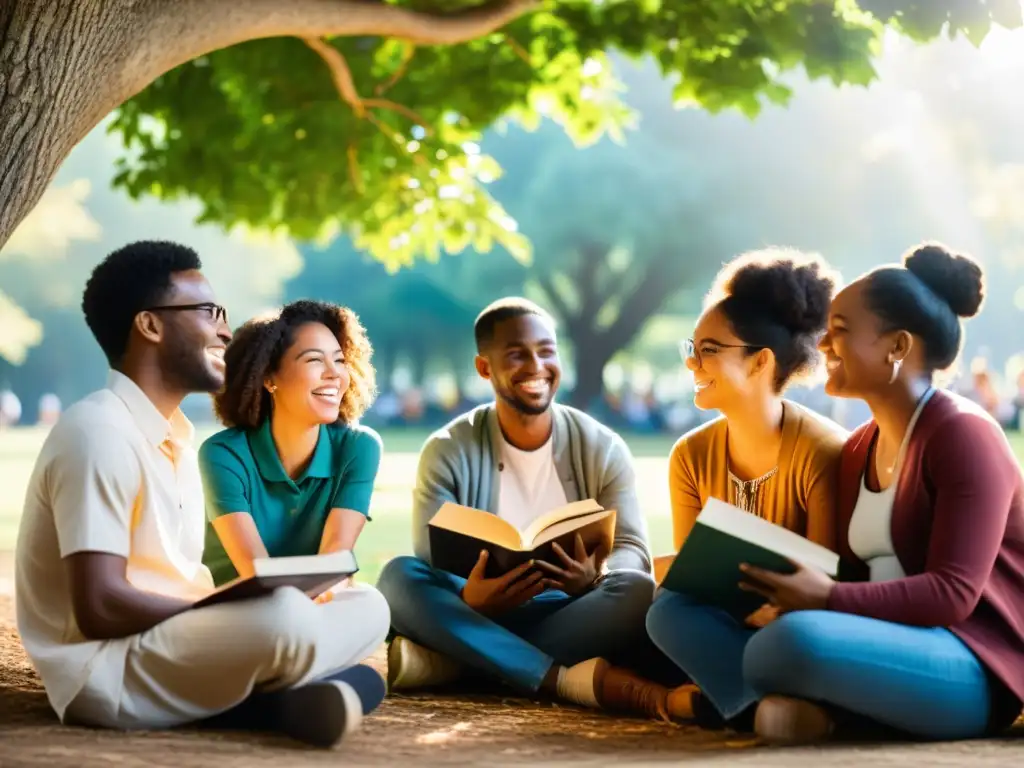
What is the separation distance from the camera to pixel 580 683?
194 inches

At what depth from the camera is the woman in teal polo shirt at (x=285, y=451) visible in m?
4.97

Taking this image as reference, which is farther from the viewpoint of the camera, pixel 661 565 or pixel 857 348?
pixel 661 565

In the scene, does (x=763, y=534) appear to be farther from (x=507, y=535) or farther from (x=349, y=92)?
(x=349, y=92)

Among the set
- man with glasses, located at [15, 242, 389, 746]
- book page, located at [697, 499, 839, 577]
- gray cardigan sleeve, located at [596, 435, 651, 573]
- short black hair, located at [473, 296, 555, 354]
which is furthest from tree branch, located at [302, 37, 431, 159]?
book page, located at [697, 499, 839, 577]

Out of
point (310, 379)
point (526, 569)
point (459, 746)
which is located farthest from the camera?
point (310, 379)

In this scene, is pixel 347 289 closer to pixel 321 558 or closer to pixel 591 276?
pixel 591 276

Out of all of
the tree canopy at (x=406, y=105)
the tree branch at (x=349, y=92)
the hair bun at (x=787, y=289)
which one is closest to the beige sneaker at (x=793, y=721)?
the hair bun at (x=787, y=289)

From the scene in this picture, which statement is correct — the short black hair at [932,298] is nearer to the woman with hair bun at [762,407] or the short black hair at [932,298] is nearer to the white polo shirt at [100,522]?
the woman with hair bun at [762,407]

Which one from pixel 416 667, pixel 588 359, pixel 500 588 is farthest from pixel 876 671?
pixel 588 359

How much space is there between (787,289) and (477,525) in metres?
1.35

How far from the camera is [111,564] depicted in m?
3.90

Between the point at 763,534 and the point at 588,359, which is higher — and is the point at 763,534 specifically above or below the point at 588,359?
below

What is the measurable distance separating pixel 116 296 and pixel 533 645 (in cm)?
198

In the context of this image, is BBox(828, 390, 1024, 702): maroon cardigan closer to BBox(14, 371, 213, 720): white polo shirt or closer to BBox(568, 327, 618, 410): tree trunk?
BBox(14, 371, 213, 720): white polo shirt
